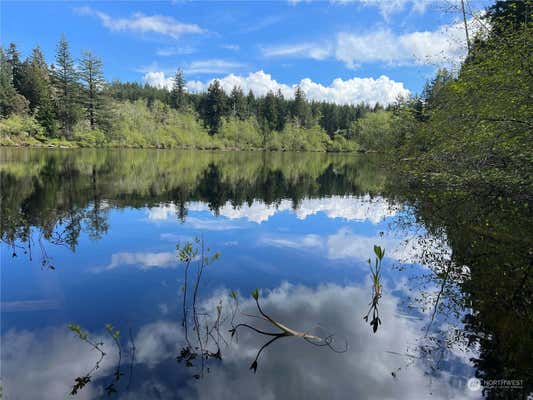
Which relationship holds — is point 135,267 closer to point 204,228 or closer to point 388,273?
point 204,228

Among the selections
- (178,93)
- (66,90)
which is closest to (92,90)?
(66,90)

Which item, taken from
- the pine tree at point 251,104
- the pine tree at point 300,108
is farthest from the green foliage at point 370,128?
the pine tree at point 251,104

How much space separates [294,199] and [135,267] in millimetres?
13871

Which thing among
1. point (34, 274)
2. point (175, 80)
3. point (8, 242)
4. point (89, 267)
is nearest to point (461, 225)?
point (89, 267)

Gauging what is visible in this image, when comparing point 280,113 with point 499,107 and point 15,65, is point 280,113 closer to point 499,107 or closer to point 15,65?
point 15,65

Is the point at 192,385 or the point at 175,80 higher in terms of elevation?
the point at 175,80

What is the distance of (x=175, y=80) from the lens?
348 ft

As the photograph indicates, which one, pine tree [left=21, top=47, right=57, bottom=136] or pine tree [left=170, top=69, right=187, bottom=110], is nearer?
pine tree [left=21, top=47, right=57, bottom=136]

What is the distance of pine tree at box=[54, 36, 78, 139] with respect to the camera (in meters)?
68.1

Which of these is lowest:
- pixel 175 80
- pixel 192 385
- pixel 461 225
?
pixel 192 385

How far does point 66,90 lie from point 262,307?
82703mm

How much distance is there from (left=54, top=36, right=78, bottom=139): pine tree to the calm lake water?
6347 centimetres

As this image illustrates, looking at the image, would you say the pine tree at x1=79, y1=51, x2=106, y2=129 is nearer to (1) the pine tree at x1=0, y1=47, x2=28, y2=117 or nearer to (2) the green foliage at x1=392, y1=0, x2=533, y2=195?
(1) the pine tree at x1=0, y1=47, x2=28, y2=117

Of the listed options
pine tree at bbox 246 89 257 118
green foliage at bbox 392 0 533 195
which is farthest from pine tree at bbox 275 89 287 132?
green foliage at bbox 392 0 533 195
